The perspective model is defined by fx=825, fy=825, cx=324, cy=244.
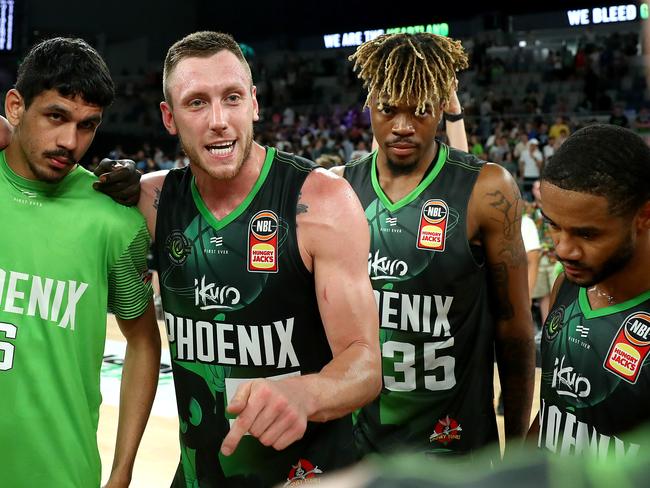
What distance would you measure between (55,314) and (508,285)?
1.41m

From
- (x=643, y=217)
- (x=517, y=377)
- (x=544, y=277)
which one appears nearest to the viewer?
(x=643, y=217)

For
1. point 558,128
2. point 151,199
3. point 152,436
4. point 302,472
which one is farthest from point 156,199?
point 558,128

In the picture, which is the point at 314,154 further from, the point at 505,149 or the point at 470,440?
the point at 470,440

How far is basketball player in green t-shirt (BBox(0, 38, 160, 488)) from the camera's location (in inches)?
79.8

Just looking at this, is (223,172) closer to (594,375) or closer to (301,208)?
(301,208)

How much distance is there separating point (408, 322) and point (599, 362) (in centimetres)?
85

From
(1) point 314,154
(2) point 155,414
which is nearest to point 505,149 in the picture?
(1) point 314,154

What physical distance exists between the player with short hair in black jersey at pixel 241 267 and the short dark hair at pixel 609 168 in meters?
0.50

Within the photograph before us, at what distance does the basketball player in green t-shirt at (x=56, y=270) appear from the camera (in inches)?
79.8

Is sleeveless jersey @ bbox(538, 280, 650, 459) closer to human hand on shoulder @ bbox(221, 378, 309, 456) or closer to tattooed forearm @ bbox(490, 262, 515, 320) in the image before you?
tattooed forearm @ bbox(490, 262, 515, 320)

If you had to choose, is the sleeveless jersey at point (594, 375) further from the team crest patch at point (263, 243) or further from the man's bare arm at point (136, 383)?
the man's bare arm at point (136, 383)

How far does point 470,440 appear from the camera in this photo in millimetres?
2662

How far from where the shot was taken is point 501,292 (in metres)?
2.70

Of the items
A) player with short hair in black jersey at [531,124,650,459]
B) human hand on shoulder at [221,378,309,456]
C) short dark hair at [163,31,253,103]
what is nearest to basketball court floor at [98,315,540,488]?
short dark hair at [163,31,253,103]
